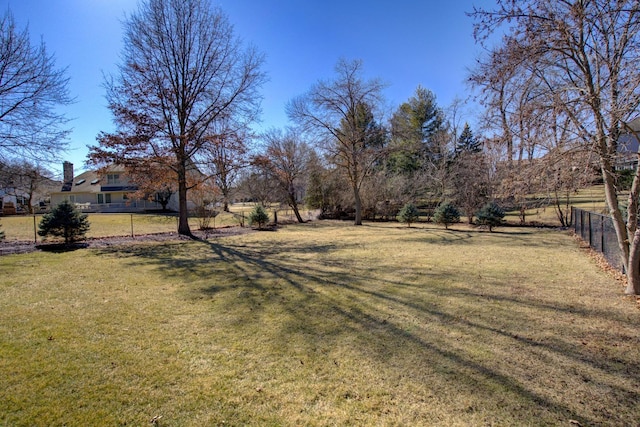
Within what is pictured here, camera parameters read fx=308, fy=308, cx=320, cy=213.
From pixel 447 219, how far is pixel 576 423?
55.4ft

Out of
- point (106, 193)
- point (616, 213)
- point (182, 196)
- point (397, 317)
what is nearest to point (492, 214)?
point (616, 213)

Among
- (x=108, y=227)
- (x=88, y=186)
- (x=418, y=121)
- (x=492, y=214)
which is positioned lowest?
(x=108, y=227)

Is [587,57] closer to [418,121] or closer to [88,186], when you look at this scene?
[418,121]

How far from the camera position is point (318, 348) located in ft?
12.4

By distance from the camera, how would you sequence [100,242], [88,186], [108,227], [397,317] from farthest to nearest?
[88,186], [108,227], [100,242], [397,317]

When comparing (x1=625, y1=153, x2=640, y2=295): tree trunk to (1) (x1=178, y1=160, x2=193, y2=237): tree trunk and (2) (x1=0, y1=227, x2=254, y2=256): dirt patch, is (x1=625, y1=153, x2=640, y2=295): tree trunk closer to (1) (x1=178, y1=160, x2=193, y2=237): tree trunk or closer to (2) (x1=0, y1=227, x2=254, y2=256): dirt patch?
(2) (x1=0, y1=227, x2=254, y2=256): dirt patch

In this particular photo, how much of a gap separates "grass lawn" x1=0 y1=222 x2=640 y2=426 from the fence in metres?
1.44

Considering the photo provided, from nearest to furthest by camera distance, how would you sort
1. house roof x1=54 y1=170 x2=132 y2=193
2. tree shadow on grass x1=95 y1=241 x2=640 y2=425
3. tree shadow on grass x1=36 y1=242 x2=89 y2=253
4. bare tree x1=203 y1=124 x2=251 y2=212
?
tree shadow on grass x1=95 y1=241 x2=640 y2=425
tree shadow on grass x1=36 y1=242 x2=89 y2=253
bare tree x1=203 y1=124 x2=251 y2=212
house roof x1=54 y1=170 x2=132 y2=193

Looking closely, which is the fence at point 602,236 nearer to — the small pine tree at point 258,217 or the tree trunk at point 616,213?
the tree trunk at point 616,213

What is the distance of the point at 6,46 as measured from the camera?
412 inches

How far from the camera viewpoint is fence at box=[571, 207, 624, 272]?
25.8 ft

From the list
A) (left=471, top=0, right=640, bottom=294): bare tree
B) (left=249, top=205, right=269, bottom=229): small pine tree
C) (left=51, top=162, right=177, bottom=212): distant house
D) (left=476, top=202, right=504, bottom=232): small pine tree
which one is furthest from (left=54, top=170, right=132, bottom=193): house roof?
(left=471, top=0, right=640, bottom=294): bare tree

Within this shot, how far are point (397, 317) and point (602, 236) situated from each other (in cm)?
848

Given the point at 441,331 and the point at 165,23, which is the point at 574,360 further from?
the point at 165,23
